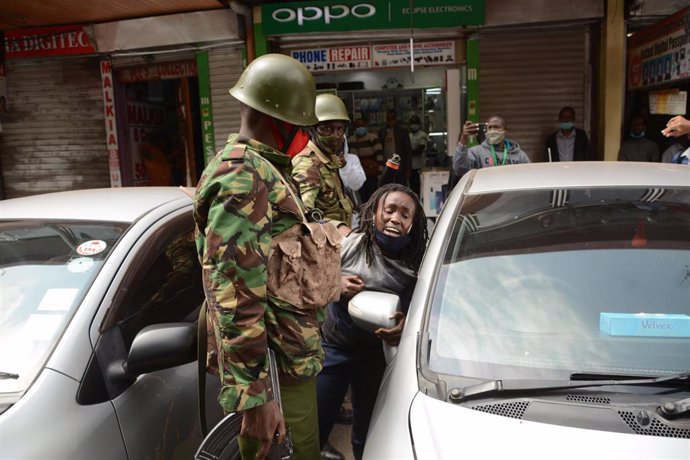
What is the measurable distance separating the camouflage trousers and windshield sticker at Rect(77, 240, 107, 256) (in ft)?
3.02

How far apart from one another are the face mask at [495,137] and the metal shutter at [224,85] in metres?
3.70

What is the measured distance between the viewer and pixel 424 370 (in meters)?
1.67

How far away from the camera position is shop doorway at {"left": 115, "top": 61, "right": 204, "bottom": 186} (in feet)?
27.5

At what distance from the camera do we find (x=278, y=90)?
1788mm

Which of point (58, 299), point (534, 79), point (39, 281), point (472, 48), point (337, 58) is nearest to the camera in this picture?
point (58, 299)

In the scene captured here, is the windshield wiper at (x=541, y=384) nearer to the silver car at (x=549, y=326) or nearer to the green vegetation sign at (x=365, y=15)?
the silver car at (x=549, y=326)

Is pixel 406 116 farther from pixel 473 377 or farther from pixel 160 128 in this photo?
pixel 473 377

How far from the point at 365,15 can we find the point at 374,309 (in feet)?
19.2

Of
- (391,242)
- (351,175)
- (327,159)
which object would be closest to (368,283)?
(391,242)

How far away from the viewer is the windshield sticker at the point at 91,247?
7.16ft

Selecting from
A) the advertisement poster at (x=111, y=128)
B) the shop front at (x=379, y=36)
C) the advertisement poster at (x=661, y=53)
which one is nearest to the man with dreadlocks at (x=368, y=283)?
the shop front at (x=379, y=36)

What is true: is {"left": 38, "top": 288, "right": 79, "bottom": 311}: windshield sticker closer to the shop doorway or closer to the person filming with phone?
the person filming with phone

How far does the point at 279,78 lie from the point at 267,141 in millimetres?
204

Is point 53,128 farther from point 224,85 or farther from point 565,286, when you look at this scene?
point 565,286
